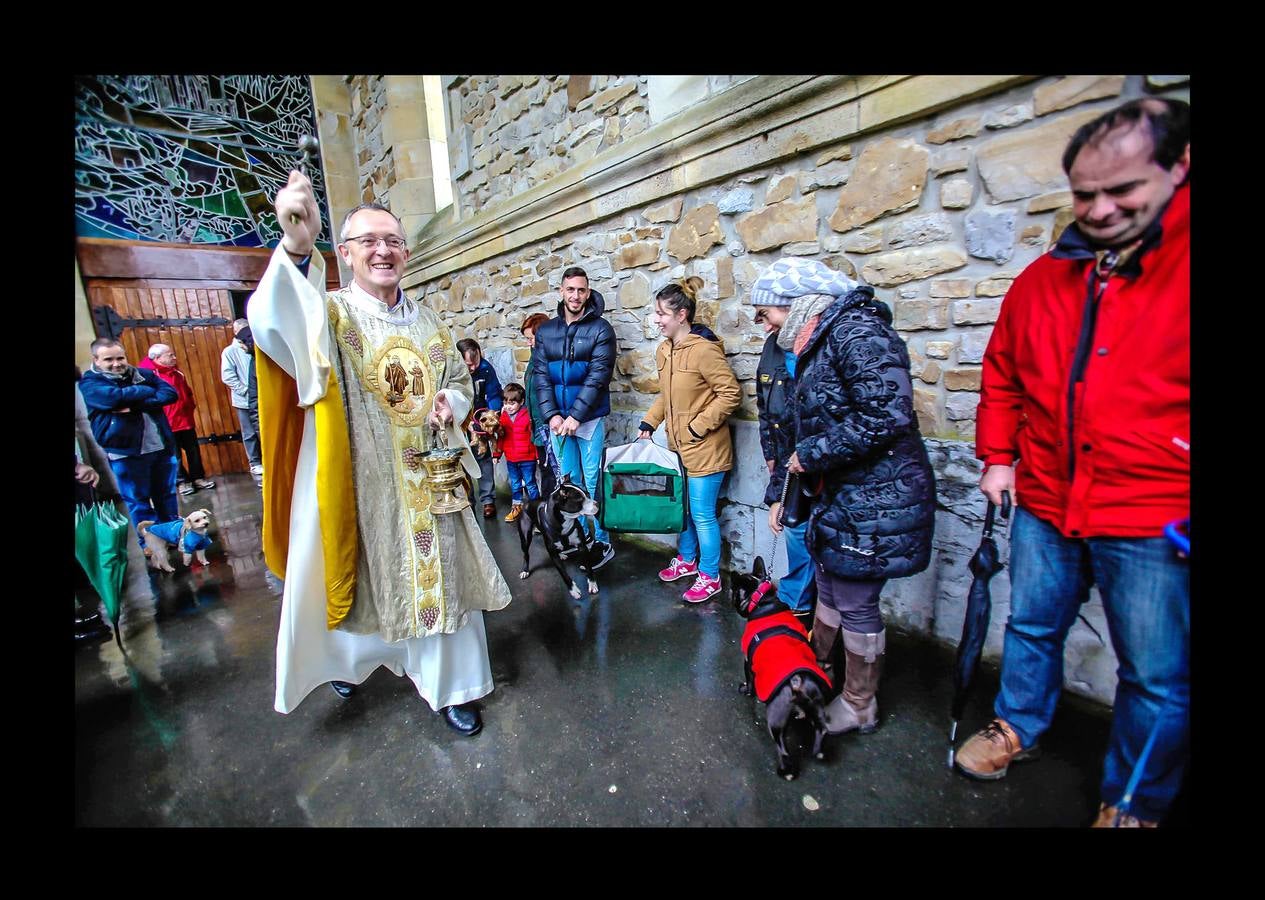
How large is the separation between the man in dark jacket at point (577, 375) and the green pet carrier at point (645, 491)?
17.5 inches

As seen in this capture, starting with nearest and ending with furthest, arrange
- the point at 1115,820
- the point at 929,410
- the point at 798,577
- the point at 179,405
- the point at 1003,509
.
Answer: the point at 1115,820, the point at 1003,509, the point at 929,410, the point at 798,577, the point at 179,405

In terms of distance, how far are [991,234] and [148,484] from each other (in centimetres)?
594

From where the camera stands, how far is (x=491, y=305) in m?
5.83

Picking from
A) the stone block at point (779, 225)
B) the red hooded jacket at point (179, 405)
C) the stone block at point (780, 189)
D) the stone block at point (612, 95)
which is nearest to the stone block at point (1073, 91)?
the stone block at point (779, 225)

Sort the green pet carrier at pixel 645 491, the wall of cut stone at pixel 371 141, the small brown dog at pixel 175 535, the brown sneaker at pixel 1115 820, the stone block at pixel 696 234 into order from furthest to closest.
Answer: the wall of cut stone at pixel 371 141 < the small brown dog at pixel 175 535 < the stone block at pixel 696 234 < the green pet carrier at pixel 645 491 < the brown sneaker at pixel 1115 820

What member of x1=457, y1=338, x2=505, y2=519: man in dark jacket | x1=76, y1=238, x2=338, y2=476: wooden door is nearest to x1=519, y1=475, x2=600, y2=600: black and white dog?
x1=457, y1=338, x2=505, y2=519: man in dark jacket

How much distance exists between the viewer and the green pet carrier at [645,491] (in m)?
3.17

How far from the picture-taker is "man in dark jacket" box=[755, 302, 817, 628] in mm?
2242

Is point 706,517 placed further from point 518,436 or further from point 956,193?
point 518,436

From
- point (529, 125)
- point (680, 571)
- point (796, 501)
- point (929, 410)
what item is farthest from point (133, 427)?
point (929, 410)

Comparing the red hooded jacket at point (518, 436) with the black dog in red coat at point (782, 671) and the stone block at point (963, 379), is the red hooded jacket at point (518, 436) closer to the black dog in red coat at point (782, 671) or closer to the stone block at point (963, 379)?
the black dog in red coat at point (782, 671)

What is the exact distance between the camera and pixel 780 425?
2441mm
